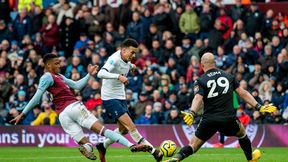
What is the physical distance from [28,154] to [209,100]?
904cm

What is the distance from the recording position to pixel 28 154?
919 inches

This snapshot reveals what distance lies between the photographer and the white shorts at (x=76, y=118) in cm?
1677

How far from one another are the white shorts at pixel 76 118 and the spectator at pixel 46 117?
12.2 meters

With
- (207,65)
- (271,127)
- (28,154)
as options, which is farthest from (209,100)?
(271,127)

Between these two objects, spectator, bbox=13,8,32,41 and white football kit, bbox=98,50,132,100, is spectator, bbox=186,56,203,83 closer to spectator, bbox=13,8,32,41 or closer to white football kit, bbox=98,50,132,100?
spectator, bbox=13,8,32,41

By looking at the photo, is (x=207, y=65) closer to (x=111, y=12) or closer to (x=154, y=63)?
(x=154, y=63)

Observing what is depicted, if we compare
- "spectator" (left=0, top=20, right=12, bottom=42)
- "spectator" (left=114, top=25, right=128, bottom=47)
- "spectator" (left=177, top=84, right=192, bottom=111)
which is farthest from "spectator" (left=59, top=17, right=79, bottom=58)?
"spectator" (left=177, top=84, right=192, bottom=111)

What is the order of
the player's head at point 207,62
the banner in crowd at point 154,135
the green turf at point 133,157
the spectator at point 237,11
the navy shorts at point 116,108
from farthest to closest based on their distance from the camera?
the spectator at point 237,11
the banner in crowd at point 154,135
the green turf at point 133,157
the navy shorts at point 116,108
the player's head at point 207,62

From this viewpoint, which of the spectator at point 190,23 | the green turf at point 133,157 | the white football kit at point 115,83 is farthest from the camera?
the spectator at point 190,23

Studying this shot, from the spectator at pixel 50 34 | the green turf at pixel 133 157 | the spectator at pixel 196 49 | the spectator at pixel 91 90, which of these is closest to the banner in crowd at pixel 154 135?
the green turf at pixel 133 157

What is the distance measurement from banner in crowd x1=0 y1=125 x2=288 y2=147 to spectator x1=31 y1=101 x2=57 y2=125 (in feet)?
2.76

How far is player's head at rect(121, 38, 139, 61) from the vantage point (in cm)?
1773

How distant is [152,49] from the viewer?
30.7 metres

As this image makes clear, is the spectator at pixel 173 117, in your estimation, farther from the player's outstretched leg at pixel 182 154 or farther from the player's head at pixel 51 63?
the player's outstretched leg at pixel 182 154
